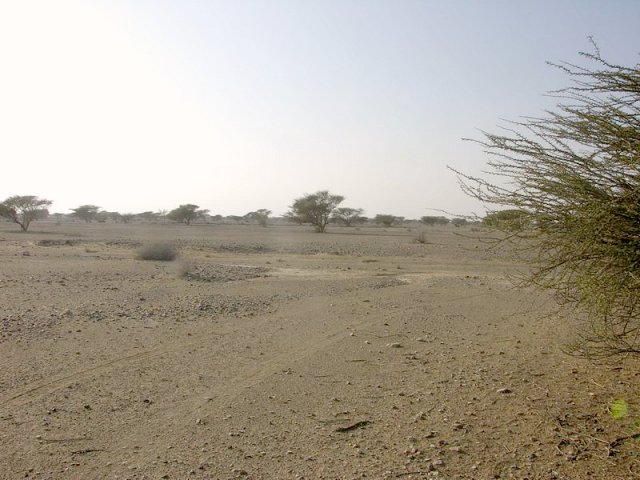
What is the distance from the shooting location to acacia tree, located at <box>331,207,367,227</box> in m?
65.7

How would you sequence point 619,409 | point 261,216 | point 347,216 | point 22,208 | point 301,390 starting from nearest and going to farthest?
point 619,409 < point 301,390 < point 22,208 < point 347,216 < point 261,216

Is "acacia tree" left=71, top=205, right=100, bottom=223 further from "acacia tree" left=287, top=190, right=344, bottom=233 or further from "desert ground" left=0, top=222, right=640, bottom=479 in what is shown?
"desert ground" left=0, top=222, right=640, bottom=479

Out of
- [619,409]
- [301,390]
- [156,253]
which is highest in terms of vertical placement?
[156,253]

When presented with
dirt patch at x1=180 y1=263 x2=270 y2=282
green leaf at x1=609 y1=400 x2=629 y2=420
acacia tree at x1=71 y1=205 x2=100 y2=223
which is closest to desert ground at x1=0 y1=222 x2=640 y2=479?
green leaf at x1=609 y1=400 x2=629 y2=420

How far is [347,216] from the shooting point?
70.7 metres

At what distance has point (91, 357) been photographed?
7465 mm

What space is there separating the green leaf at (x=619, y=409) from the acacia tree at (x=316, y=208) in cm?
5256

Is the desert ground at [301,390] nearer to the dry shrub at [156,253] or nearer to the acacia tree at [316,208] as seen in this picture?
the dry shrub at [156,253]

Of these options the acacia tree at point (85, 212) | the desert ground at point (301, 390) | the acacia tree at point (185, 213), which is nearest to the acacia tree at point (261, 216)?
the acacia tree at point (185, 213)

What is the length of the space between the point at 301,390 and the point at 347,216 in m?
64.8

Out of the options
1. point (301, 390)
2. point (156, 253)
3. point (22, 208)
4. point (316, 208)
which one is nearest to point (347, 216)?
point (316, 208)

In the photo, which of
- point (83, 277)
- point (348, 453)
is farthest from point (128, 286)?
point (348, 453)

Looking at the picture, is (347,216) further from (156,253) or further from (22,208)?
(156,253)

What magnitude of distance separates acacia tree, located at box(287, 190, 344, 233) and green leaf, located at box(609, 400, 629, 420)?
172 ft
